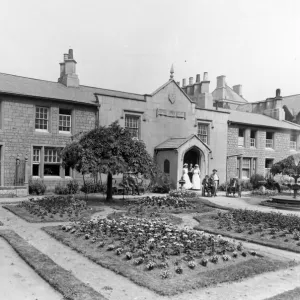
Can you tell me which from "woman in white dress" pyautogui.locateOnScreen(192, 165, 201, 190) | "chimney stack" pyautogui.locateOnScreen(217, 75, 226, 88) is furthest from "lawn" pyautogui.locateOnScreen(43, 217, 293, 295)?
"chimney stack" pyautogui.locateOnScreen(217, 75, 226, 88)

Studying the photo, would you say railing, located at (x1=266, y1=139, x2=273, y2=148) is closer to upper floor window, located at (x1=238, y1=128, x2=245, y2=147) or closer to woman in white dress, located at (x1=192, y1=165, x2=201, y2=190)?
upper floor window, located at (x1=238, y1=128, x2=245, y2=147)

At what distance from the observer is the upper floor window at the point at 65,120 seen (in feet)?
77.1

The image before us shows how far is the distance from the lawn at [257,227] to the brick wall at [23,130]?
12.3m

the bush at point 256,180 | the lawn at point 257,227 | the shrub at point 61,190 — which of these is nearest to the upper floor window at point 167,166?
the shrub at point 61,190

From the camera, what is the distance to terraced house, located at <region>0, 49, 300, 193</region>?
21766 mm

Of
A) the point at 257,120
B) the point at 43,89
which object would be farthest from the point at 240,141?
the point at 43,89

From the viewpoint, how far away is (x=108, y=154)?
16625mm

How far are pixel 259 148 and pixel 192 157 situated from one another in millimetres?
8641

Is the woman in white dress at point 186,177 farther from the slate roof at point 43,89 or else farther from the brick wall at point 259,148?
the brick wall at point 259,148

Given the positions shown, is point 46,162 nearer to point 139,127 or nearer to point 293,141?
point 139,127

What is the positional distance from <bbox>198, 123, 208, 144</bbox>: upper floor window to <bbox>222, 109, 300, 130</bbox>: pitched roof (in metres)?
3.17

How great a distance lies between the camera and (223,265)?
741cm

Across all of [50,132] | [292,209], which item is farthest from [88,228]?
[50,132]

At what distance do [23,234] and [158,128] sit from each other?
59.4 feet
